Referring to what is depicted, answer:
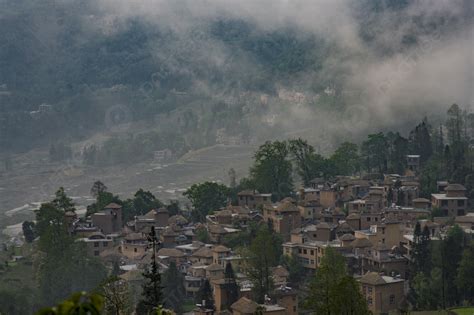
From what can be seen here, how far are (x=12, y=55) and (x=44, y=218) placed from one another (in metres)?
74.3

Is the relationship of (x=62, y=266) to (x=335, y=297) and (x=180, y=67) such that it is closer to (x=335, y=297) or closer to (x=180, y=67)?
(x=335, y=297)

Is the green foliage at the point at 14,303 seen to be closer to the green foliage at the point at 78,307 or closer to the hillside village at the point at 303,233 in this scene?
the hillside village at the point at 303,233

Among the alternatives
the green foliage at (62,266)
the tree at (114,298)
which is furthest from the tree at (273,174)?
the tree at (114,298)

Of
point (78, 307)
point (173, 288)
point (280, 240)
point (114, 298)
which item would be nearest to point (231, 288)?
point (173, 288)

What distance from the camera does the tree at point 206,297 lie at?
33781 millimetres

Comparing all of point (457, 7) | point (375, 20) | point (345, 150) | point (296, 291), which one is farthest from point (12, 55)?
point (296, 291)

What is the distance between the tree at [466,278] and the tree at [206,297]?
6.67m

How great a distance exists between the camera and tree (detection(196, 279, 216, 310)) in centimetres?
3378

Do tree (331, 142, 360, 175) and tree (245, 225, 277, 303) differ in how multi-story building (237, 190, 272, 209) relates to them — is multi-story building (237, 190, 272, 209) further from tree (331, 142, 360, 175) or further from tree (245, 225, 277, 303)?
tree (245, 225, 277, 303)

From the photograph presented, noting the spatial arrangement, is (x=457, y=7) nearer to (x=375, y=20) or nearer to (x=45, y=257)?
(x=375, y=20)

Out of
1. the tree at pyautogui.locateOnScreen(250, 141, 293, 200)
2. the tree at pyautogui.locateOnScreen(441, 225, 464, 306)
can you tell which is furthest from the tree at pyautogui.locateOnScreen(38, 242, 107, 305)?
the tree at pyautogui.locateOnScreen(441, 225, 464, 306)

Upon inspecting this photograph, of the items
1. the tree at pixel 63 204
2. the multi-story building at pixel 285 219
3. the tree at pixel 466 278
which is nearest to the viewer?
the tree at pixel 466 278

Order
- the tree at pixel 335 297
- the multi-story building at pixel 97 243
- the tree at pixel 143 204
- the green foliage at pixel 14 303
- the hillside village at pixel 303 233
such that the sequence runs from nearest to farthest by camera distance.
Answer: the tree at pixel 335 297, the hillside village at pixel 303 233, the green foliage at pixel 14 303, the multi-story building at pixel 97 243, the tree at pixel 143 204

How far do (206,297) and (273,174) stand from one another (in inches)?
543
